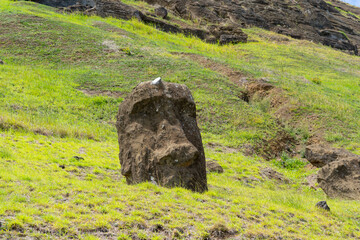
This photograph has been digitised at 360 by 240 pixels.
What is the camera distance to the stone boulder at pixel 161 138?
317 inches

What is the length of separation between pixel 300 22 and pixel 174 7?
1005 inches

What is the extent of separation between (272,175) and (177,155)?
680cm

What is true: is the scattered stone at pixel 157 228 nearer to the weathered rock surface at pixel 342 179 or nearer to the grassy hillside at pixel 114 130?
the grassy hillside at pixel 114 130

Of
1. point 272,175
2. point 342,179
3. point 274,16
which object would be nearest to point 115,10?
point 274,16

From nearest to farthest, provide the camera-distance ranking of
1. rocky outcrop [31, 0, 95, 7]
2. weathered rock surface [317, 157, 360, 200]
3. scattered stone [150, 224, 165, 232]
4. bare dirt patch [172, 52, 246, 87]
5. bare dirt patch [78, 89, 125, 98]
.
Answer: scattered stone [150, 224, 165, 232] → weathered rock surface [317, 157, 360, 200] → bare dirt patch [78, 89, 125, 98] → bare dirt patch [172, 52, 246, 87] → rocky outcrop [31, 0, 95, 7]

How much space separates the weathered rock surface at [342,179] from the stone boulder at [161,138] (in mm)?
4622

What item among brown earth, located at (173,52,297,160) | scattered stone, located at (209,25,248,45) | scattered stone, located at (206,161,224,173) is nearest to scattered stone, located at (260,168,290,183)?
scattered stone, located at (206,161,224,173)

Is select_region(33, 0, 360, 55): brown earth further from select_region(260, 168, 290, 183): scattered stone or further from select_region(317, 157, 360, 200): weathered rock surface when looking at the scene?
select_region(317, 157, 360, 200): weathered rock surface

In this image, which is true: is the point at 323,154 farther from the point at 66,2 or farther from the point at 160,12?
the point at 66,2

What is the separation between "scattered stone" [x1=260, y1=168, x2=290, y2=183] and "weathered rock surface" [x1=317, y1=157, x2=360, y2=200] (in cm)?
243

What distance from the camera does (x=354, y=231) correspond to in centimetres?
751

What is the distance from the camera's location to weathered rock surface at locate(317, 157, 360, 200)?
10383 mm

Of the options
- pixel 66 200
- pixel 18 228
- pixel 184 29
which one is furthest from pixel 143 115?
pixel 184 29

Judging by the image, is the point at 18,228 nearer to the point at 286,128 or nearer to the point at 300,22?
the point at 286,128
